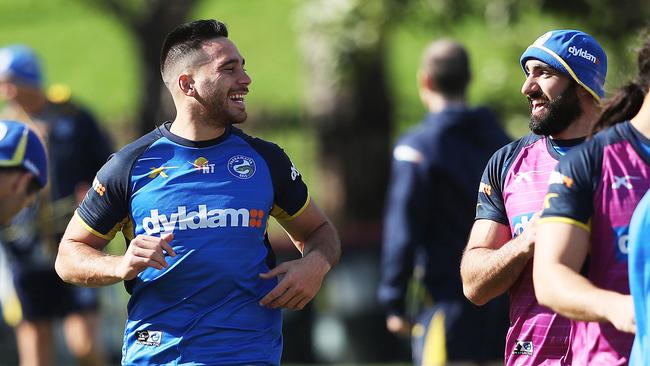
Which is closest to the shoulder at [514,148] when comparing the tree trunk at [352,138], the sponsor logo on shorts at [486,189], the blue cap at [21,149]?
the sponsor logo on shorts at [486,189]

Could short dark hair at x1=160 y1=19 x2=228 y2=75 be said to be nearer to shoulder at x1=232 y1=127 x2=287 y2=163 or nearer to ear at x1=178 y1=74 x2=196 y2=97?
ear at x1=178 y1=74 x2=196 y2=97

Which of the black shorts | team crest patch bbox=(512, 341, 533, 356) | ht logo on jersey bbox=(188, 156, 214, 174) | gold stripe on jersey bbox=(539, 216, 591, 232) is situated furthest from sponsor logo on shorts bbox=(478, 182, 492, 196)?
the black shorts

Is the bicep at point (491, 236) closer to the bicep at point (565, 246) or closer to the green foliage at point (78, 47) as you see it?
the bicep at point (565, 246)

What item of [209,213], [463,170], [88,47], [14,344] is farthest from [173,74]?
[88,47]

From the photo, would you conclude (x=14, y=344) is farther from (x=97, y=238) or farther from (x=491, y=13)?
(x=97, y=238)

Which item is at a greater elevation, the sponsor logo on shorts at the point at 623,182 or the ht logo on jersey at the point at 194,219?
the sponsor logo on shorts at the point at 623,182

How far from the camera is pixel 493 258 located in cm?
489

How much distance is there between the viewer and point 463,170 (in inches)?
308

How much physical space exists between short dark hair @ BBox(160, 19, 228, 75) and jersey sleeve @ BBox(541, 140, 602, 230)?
1794 millimetres

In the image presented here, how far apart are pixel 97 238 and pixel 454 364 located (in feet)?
10.6

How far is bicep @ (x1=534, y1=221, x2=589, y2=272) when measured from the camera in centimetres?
418

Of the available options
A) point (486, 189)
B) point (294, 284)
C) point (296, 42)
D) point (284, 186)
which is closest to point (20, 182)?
point (284, 186)

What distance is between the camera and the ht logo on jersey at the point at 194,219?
17.0ft

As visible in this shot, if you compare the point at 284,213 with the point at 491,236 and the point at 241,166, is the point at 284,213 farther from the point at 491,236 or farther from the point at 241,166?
the point at 491,236
